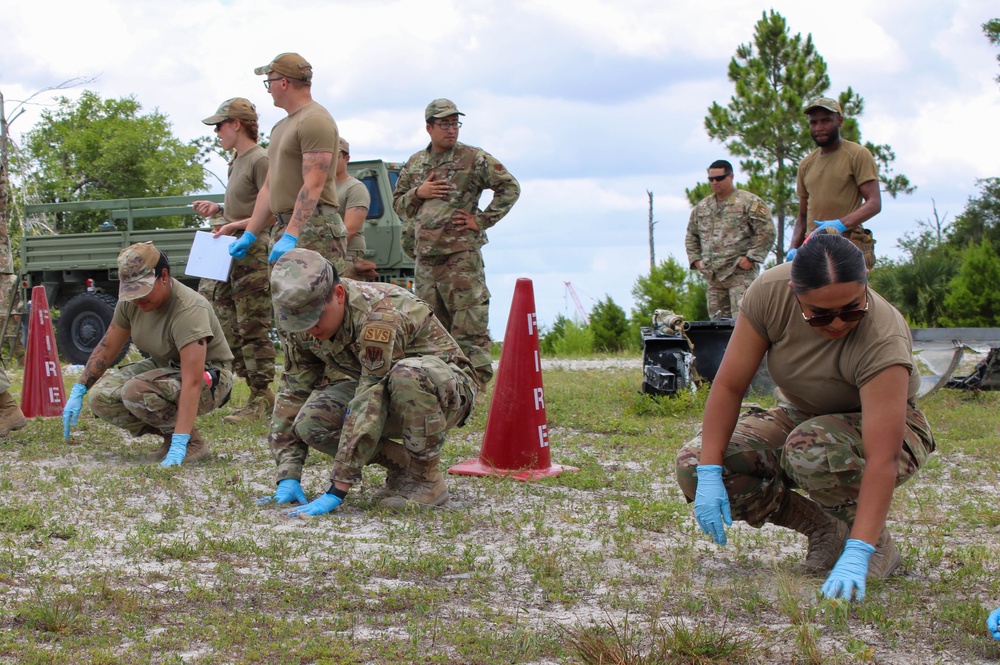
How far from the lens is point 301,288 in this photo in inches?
161

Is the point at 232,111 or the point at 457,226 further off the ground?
the point at 232,111

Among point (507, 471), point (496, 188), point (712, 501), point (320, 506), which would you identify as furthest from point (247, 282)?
point (712, 501)

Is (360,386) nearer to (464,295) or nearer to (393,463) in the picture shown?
(393,463)

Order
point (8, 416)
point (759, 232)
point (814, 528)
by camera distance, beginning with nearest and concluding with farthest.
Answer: point (814, 528) < point (8, 416) < point (759, 232)

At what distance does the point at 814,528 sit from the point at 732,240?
19.0 feet

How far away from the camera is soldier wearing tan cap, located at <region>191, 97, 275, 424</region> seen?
22.8 feet

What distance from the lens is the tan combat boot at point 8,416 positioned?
6.41 metres

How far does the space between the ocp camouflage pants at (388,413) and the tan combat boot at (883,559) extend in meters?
1.76

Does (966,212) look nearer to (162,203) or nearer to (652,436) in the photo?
(162,203)

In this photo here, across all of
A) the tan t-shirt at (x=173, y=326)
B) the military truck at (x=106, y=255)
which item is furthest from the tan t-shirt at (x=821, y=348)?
the military truck at (x=106, y=255)

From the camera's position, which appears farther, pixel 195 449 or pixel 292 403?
pixel 195 449

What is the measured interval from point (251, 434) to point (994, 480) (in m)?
4.01

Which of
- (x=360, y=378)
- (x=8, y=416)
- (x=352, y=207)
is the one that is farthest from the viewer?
(x=352, y=207)

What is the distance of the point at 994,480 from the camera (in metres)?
5.25
